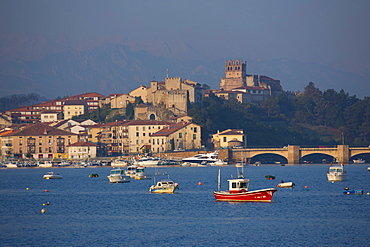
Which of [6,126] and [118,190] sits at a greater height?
[6,126]

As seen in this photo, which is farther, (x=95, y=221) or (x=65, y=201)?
(x=65, y=201)

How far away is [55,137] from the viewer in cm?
15688

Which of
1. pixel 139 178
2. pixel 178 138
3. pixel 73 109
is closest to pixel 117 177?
pixel 139 178

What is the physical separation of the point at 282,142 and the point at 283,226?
393 ft

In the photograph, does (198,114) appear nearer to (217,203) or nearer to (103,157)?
(103,157)

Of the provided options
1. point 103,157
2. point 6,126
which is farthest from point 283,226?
point 6,126

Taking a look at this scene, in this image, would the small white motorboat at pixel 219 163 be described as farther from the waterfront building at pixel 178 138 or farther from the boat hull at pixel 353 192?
the boat hull at pixel 353 192

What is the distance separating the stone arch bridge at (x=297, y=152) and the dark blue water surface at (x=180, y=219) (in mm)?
59836

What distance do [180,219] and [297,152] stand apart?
8994 cm

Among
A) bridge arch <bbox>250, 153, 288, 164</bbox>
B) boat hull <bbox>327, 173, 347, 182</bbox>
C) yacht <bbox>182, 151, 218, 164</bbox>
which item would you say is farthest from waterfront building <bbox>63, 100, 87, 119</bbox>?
boat hull <bbox>327, 173, 347, 182</bbox>

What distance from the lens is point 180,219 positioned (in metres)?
54.6

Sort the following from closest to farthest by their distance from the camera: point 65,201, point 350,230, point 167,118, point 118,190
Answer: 1. point 350,230
2. point 65,201
3. point 118,190
4. point 167,118

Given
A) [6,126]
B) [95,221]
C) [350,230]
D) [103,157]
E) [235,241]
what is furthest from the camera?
[6,126]

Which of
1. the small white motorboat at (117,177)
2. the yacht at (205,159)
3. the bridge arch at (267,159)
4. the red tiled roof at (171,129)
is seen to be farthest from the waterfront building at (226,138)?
the small white motorboat at (117,177)
